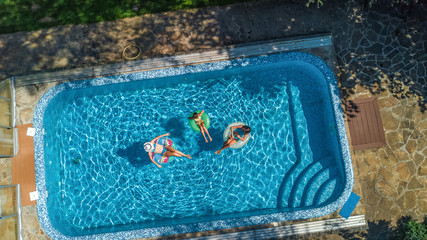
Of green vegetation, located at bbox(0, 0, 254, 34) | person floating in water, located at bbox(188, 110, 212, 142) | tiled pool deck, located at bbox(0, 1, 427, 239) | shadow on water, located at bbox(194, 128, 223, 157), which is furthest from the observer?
green vegetation, located at bbox(0, 0, 254, 34)

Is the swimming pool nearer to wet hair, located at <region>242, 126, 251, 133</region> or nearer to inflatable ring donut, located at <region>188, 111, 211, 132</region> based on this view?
inflatable ring donut, located at <region>188, 111, 211, 132</region>

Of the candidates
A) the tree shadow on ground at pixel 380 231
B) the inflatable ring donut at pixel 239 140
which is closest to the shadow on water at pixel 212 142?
the inflatable ring donut at pixel 239 140

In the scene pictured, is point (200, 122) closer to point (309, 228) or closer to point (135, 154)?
point (135, 154)

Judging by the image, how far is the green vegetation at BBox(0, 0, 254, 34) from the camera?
9.44 meters

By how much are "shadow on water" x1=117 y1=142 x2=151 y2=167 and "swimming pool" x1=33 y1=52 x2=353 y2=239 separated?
32 mm

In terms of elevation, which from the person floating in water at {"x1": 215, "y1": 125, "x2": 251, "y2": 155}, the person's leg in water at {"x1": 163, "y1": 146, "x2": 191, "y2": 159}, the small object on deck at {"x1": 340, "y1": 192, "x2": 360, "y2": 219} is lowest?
the small object on deck at {"x1": 340, "y1": 192, "x2": 360, "y2": 219}

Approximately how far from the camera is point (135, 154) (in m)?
9.25

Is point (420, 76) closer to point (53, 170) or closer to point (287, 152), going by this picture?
point (287, 152)

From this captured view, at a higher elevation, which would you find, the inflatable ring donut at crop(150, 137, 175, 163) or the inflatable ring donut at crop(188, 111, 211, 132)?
the inflatable ring donut at crop(188, 111, 211, 132)

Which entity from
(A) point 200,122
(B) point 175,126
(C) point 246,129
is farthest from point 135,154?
(C) point 246,129

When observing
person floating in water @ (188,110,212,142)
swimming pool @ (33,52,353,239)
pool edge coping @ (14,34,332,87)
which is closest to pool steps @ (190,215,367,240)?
swimming pool @ (33,52,353,239)

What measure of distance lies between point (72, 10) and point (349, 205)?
35.2ft

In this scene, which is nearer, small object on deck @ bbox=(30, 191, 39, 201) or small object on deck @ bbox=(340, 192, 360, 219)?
small object on deck @ bbox=(340, 192, 360, 219)

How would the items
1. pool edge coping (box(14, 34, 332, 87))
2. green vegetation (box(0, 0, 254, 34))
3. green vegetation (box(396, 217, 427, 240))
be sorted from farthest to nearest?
green vegetation (box(0, 0, 254, 34)) < pool edge coping (box(14, 34, 332, 87)) < green vegetation (box(396, 217, 427, 240))
